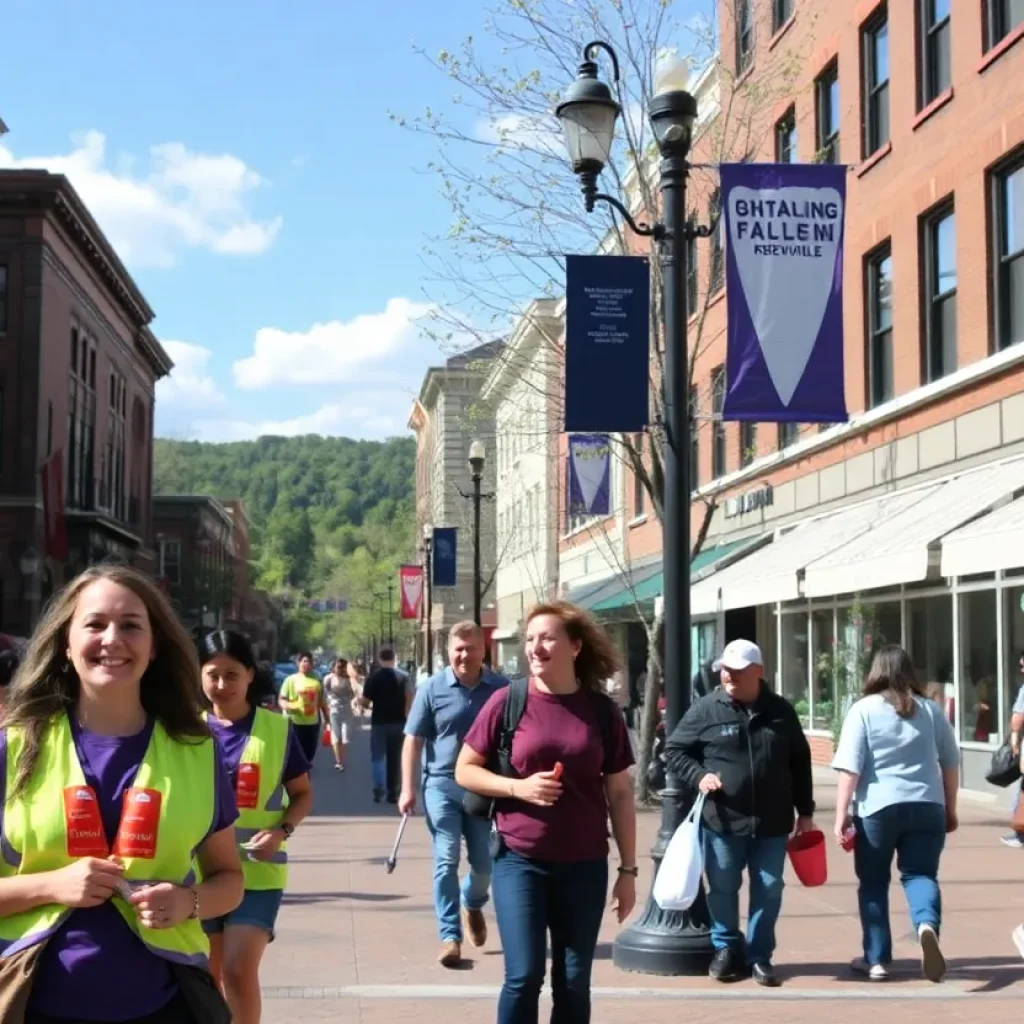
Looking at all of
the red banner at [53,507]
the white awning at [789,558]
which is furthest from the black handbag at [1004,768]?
the red banner at [53,507]

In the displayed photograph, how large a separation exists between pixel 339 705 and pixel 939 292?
11117 mm

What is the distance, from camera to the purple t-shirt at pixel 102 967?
327cm

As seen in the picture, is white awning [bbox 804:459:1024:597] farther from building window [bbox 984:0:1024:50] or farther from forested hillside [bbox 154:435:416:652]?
forested hillside [bbox 154:435:416:652]

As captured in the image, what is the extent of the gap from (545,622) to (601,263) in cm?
613

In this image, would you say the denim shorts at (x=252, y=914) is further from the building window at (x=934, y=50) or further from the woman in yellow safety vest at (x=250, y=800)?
the building window at (x=934, y=50)

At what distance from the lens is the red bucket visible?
8.27 m

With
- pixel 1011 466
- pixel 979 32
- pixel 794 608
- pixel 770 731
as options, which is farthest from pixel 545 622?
pixel 794 608

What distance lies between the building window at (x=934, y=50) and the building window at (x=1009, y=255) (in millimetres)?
2385

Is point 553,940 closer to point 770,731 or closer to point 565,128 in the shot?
point 770,731

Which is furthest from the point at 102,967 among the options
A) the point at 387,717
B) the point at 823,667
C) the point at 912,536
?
the point at 823,667

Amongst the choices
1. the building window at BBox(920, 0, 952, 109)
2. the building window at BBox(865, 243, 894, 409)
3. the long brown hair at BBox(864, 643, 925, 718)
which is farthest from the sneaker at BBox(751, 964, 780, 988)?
the building window at BBox(865, 243, 894, 409)

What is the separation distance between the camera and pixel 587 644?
19.6 ft

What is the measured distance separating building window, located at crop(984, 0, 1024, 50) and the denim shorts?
52.2 feet

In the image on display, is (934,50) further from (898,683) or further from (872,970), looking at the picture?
(872,970)
